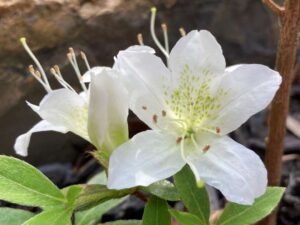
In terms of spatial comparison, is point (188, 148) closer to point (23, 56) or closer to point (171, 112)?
point (171, 112)

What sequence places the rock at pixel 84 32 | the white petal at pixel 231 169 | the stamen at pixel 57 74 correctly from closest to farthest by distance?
the white petal at pixel 231 169 → the stamen at pixel 57 74 → the rock at pixel 84 32

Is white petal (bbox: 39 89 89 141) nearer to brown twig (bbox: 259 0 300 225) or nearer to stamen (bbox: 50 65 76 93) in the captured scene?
stamen (bbox: 50 65 76 93)

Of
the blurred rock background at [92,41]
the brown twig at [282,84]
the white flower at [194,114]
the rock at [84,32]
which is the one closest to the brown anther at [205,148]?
the white flower at [194,114]

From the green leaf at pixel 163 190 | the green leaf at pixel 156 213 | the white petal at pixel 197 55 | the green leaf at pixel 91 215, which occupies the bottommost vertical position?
the green leaf at pixel 91 215

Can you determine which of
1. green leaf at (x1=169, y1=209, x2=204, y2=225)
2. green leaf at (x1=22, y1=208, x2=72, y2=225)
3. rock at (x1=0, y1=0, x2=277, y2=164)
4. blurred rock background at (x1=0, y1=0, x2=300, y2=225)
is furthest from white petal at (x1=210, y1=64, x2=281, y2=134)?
rock at (x1=0, y1=0, x2=277, y2=164)

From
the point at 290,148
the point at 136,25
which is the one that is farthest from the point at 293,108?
the point at 136,25

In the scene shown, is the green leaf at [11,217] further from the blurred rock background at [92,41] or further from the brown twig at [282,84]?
the brown twig at [282,84]

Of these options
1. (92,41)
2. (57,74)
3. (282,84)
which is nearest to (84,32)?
(92,41)
